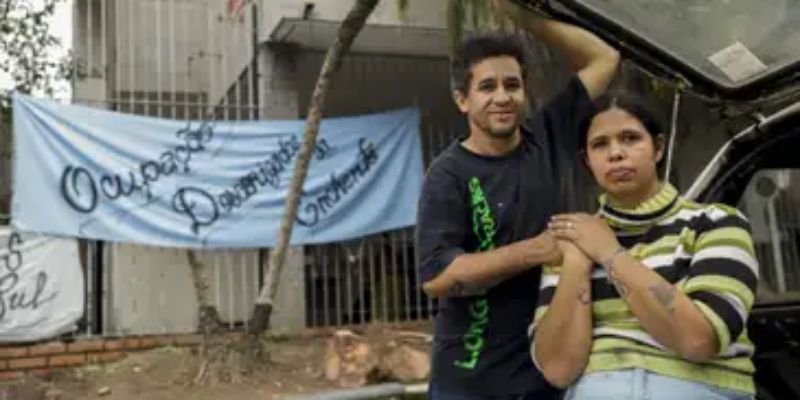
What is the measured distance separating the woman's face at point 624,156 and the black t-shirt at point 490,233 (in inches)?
9.5

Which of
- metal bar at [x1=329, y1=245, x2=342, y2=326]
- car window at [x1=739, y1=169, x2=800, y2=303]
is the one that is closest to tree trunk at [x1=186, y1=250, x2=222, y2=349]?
metal bar at [x1=329, y1=245, x2=342, y2=326]

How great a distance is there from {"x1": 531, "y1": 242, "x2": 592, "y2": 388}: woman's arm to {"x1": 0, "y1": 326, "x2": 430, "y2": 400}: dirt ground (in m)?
4.61

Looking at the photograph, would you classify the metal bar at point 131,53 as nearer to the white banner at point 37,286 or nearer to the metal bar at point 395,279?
the white banner at point 37,286

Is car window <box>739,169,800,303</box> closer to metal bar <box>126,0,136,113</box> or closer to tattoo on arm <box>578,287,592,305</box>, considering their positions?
tattoo on arm <box>578,287,592,305</box>

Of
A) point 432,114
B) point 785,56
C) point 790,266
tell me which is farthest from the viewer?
point 432,114

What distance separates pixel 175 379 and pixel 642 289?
18.3ft

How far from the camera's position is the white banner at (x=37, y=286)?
682 centimetres

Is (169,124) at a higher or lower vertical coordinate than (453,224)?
higher

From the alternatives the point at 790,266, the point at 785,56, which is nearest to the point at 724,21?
the point at 785,56

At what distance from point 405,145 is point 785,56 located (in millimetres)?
6757

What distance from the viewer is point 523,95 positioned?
212 centimetres

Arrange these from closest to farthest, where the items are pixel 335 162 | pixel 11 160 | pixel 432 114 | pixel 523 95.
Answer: pixel 523 95, pixel 11 160, pixel 335 162, pixel 432 114

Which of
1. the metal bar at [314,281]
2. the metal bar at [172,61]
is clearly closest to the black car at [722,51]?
the metal bar at [314,281]

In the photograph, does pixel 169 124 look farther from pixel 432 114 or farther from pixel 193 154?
pixel 432 114
